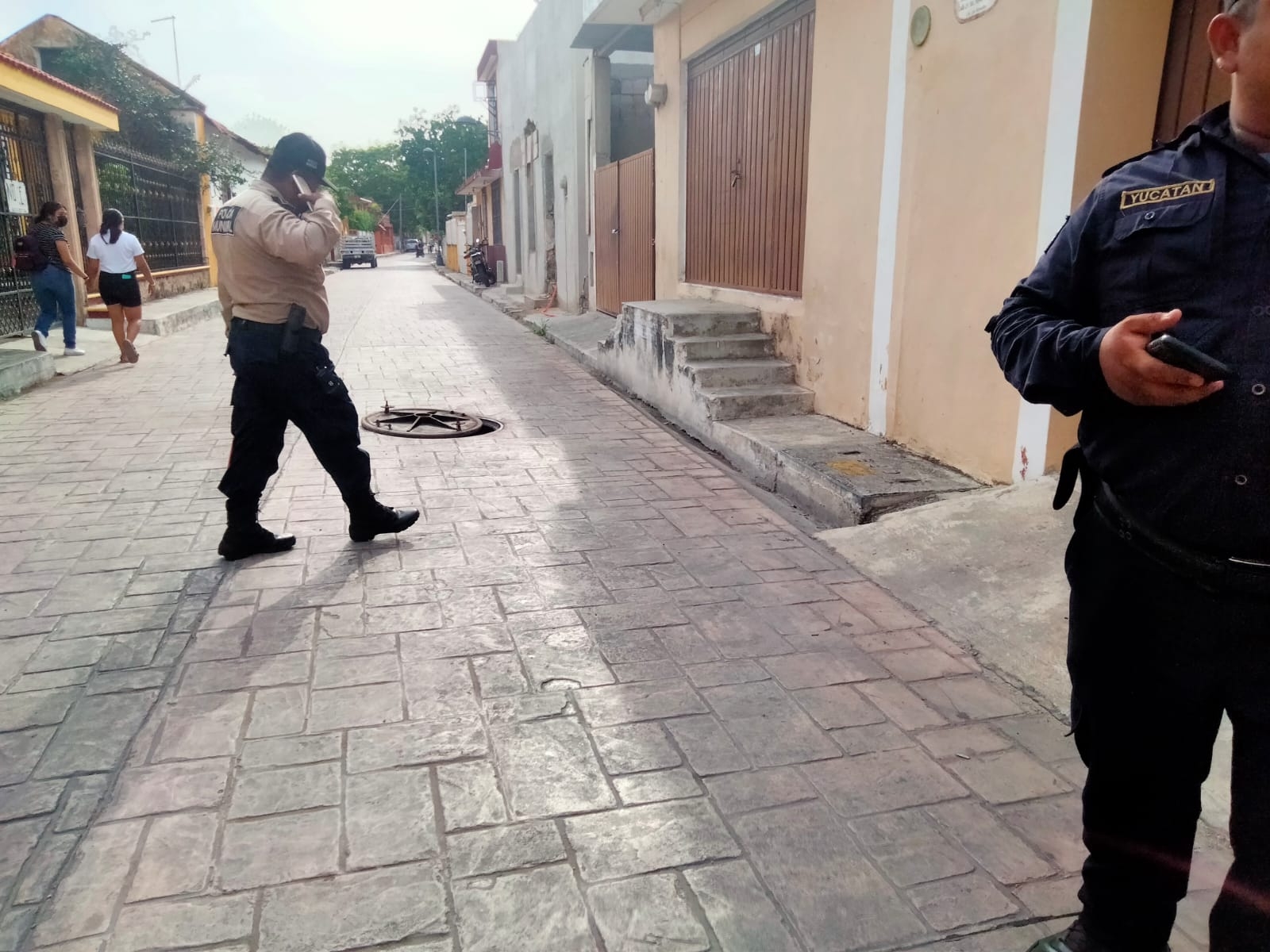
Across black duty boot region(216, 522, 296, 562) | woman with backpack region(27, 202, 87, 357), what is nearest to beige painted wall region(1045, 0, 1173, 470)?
black duty boot region(216, 522, 296, 562)

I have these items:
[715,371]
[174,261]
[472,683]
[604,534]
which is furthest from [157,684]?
[174,261]

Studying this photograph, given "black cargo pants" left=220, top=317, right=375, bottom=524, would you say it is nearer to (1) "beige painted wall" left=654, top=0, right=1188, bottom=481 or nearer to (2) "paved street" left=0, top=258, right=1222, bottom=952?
(2) "paved street" left=0, top=258, right=1222, bottom=952

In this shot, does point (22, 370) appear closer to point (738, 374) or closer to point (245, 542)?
point (245, 542)

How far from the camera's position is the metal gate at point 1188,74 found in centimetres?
389

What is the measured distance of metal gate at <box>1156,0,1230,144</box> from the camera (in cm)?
389

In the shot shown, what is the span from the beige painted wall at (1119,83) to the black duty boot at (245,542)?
4.03 metres

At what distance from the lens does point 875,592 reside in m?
3.95

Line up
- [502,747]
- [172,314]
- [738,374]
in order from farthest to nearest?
[172,314] → [738,374] → [502,747]

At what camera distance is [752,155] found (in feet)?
25.8

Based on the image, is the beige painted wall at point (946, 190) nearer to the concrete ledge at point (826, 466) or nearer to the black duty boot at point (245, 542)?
the concrete ledge at point (826, 466)

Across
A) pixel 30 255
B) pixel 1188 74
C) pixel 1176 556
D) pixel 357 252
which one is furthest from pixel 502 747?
pixel 357 252

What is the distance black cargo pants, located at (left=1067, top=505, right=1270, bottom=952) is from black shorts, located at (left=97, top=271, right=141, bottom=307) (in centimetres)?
1025

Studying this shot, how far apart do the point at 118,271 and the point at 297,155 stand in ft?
22.8

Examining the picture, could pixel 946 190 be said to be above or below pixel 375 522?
above
